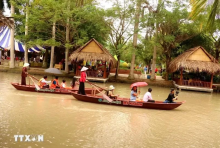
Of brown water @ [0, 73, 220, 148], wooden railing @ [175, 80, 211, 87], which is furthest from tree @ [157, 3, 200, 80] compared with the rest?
brown water @ [0, 73, 220, 148]

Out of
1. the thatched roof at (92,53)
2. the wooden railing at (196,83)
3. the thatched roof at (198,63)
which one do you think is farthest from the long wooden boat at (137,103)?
the wooden railing at (196,83)

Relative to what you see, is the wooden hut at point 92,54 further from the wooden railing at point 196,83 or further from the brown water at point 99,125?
the brown water at point 99,125

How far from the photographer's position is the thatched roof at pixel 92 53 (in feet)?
61.5

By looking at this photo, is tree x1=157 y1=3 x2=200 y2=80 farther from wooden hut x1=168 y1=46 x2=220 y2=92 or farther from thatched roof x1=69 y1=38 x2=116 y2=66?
thatched roof x1=69 y1=38 x2=116 y2=66

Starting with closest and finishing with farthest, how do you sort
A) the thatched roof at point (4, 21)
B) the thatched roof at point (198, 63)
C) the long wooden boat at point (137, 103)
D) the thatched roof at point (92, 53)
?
the thatched roof at point (4, 21), the long wooden boat at point (137, 103), the thatched roof at point (198, 63), the thatched roof at point (92, 53)

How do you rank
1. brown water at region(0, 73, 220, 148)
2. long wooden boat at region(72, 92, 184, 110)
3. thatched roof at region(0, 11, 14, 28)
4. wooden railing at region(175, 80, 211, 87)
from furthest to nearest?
wooden railing at region(175, 80, 211, 87), long wooden boat at region(72, 92, 184, 110), brown water at region(0, 73, 220, 148), thatched roof at region(0, 11, 14, 28)

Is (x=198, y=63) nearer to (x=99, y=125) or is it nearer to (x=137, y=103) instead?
(x=137, y=103)

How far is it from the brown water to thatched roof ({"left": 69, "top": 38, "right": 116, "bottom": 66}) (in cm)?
807

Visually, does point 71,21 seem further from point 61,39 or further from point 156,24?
point 156,24

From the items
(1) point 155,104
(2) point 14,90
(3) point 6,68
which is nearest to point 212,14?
(1) point 155,104

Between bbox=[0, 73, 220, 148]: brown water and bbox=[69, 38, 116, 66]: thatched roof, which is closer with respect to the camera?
bbox=[0, 73, 220, 148]: brown water

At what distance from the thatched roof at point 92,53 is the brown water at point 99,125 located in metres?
8.07

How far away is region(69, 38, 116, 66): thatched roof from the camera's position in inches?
738

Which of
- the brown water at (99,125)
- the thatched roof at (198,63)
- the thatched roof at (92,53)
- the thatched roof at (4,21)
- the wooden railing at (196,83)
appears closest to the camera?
the thatched roof at (4,21)
